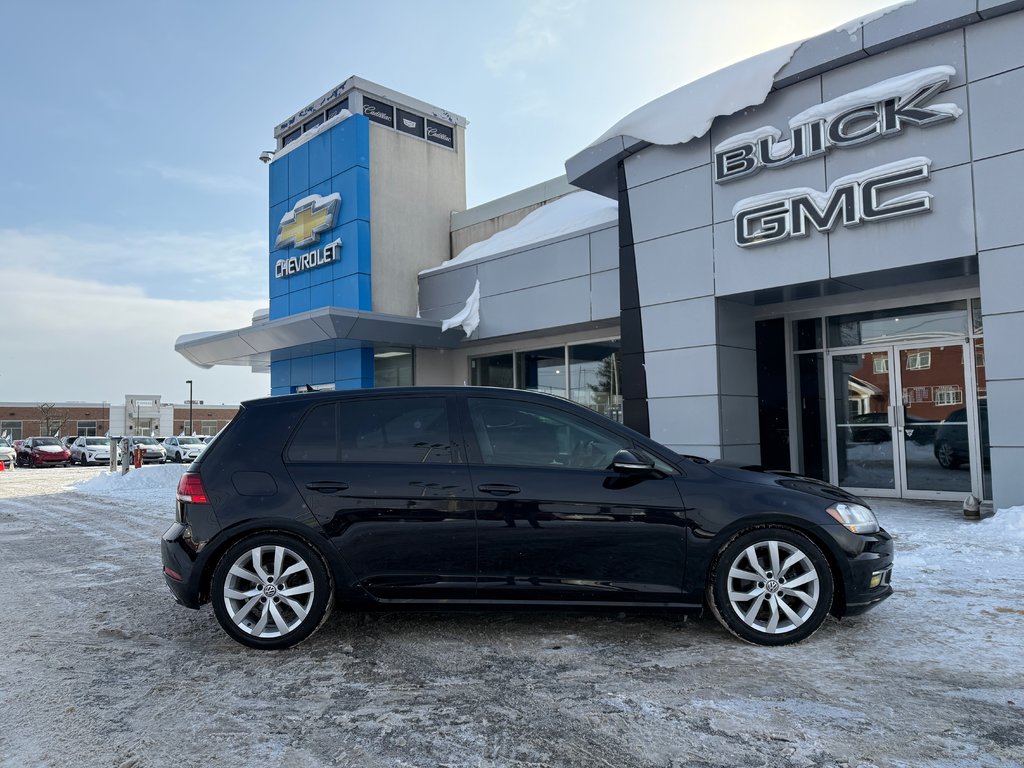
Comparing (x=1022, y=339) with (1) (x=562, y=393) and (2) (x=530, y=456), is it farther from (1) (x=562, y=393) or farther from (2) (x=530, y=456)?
(1) (x=562, y=393)

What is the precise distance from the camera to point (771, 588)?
421 cm

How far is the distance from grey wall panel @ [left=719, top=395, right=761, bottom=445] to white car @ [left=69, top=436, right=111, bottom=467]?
112 feet

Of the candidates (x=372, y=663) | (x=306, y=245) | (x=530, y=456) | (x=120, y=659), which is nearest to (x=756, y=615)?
(x=530, y=456)

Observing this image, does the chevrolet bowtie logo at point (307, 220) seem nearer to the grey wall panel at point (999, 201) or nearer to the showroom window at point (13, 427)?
the grey wall panel at point (999, 201)

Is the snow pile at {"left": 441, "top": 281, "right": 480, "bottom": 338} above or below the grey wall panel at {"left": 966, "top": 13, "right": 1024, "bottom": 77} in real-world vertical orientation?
below

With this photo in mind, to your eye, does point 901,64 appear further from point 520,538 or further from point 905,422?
point 520,538

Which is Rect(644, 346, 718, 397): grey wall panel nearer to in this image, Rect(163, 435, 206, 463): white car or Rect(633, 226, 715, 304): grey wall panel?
Rect(633, 226, 715, 304): grey wall panel

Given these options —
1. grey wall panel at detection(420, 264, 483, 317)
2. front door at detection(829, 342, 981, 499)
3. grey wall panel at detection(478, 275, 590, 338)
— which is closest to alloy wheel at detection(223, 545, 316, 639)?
front door at detection(829, 342, 981, 499)

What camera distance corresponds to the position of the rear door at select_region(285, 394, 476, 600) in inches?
167

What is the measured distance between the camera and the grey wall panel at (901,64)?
837cm

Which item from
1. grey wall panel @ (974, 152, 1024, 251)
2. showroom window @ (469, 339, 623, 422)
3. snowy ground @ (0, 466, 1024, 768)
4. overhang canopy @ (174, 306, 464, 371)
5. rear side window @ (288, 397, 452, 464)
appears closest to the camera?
snowy ground @ (0, 466, 1024, 768)

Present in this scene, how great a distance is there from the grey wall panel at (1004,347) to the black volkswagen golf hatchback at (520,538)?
5.07m

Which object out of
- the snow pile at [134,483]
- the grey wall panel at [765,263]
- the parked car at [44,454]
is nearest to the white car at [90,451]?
the parked car at [44,454]

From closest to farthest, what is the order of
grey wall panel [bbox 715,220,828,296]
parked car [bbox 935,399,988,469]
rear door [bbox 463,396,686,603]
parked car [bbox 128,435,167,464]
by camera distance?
rear door [bbox 463,396,686,603], grey wall panel [bbox 715,220,828,296], parked car [bbox 935,399,988,469], parked car [bbox 128,435,167,464]
